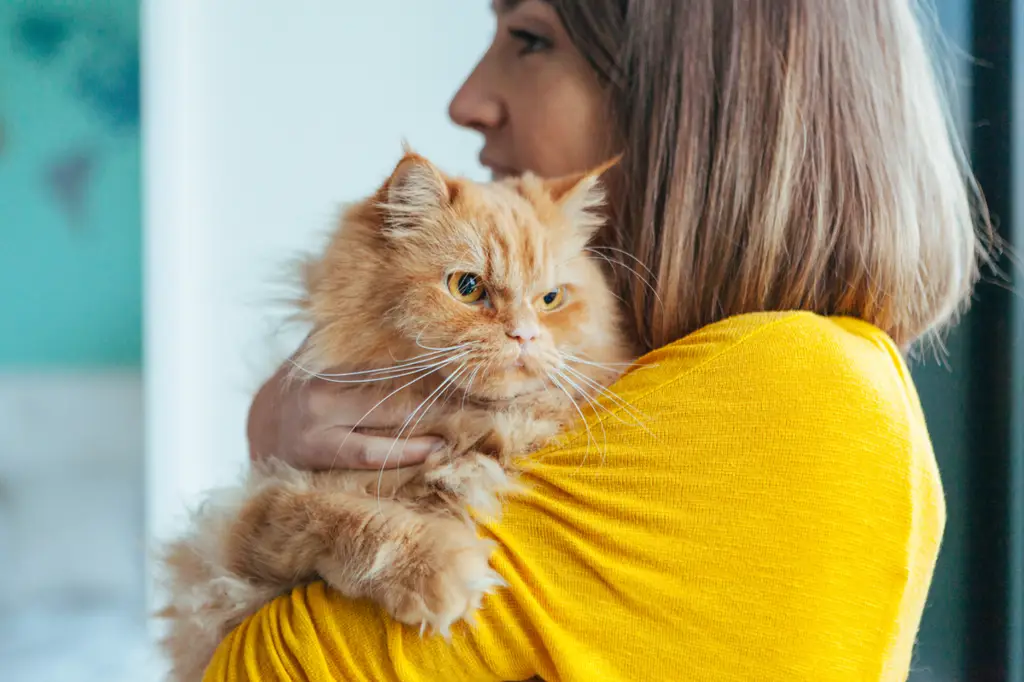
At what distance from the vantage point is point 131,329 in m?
2.74

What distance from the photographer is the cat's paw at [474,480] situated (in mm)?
979

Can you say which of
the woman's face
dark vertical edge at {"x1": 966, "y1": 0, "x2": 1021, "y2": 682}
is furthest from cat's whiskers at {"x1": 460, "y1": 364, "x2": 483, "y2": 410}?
dark vertical edge at {"x1": 966, "y1": 0, "x2": 1021, "y2": 682}

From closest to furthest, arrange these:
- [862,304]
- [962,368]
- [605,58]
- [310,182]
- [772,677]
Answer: [772,677] → [862,304] → [605,58] → [962,368] → [310,182]

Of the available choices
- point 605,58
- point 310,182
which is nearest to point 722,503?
point 605,58

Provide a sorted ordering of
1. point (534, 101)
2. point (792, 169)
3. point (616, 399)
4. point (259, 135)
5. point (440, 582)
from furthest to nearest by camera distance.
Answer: point (259, 135) → point (534, 101) → point (792, 169) → point (616, 399) → point (440, 582)

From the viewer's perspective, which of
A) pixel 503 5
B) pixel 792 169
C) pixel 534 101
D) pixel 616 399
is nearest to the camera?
pixel 616 399

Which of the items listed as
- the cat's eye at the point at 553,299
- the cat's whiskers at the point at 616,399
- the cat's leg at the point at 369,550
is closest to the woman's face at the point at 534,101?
the cat's eye at the point at 553,299

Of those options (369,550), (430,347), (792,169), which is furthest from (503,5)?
(369,550)

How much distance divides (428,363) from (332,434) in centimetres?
18

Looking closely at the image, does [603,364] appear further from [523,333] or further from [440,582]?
[440,582]

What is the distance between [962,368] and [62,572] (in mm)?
2835

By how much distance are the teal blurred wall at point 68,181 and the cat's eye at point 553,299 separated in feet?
6.83

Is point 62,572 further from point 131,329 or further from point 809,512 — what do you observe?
point 809,512

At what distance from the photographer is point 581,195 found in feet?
3.87
